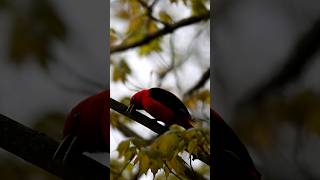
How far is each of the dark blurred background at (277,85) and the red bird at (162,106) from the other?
0.17 meters

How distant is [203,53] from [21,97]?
64 centimetres

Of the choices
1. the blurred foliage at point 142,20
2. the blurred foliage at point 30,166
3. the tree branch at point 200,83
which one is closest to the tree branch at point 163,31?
the blurred foliage at point 142,20

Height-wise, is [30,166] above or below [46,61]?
below

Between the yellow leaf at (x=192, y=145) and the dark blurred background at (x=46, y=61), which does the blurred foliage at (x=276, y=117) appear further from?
the dark blurred background at (x=46, y=61)

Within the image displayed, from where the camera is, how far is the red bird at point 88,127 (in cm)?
129

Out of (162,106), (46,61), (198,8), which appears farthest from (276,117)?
(46,61)

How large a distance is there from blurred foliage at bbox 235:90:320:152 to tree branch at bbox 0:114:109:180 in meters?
0.43

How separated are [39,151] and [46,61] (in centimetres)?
23

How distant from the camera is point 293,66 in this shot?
1.37 metres

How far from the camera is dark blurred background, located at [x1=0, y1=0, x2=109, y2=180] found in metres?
1.26

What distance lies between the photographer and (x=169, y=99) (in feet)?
5.04

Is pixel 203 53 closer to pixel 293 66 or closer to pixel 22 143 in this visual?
pixel 293 66

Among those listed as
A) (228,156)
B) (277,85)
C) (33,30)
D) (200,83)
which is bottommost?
(228,156)

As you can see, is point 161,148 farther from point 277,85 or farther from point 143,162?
point 277,85
